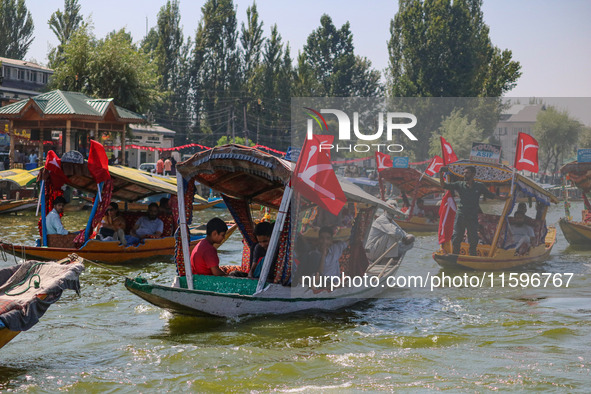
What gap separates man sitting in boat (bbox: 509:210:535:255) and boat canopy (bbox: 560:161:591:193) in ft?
13.6

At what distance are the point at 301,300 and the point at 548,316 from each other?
4.35m

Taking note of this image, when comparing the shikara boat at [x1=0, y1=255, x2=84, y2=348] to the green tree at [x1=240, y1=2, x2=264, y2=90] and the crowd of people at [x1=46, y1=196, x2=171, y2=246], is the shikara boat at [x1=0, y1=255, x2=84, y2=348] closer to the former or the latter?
the crowd of people at [x1=46, y1=196, x2=171, y2=246]

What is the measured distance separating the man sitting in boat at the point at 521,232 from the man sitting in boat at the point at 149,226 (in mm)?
8376

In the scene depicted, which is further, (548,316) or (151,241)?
(151,241)

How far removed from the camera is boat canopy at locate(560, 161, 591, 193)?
18734mm

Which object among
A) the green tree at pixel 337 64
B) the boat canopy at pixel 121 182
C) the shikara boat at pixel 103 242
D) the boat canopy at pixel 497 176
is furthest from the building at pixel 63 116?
the green tree at pixel 337 64

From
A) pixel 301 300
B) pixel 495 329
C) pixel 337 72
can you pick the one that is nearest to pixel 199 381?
pixel 301 300

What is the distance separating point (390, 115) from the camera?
463 inches

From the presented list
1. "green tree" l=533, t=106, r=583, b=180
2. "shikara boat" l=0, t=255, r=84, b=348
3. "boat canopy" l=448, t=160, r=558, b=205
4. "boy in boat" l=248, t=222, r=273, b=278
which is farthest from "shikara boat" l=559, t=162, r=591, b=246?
"shikara boat" l=0, t=255, r=84, b=348

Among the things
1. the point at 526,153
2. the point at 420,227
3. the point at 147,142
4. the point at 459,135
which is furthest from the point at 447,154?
the point at 147,142

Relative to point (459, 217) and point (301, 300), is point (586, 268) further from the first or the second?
point (301, 300)

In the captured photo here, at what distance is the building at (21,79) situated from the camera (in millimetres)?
43750

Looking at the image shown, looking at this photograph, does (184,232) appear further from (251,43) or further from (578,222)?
(251,43)

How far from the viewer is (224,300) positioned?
347 inches
